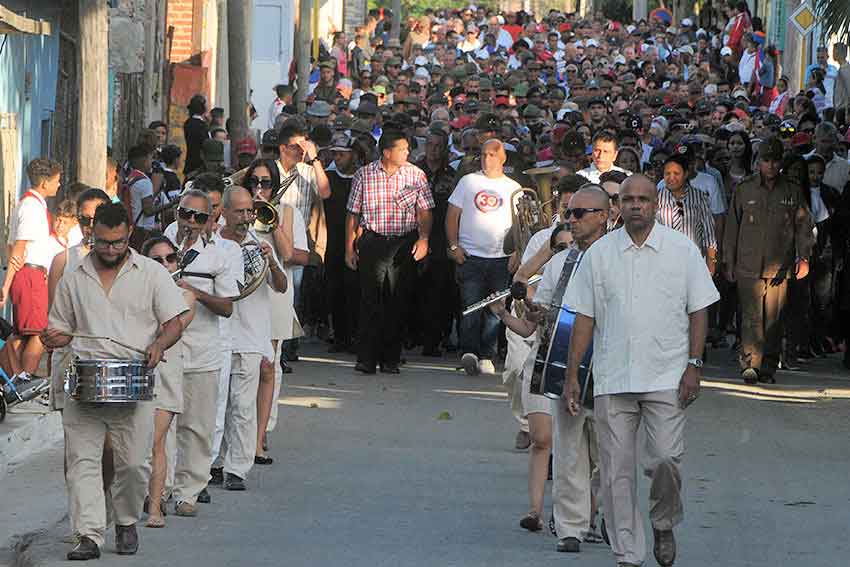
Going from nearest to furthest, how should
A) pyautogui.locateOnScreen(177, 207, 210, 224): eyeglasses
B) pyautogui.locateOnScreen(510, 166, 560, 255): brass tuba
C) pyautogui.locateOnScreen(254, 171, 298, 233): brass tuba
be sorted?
pyautogui.locateOnScreen(177, 207, 210, 224): eyeglasses
pyautogui.locateOnScreen(254, 171, 298, 233): brass tuba
pyautogui.locateOnScreen(510, 166, 560, 255): brass tuba

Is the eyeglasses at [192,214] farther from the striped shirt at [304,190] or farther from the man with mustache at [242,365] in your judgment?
the striped shirt at [304,190]

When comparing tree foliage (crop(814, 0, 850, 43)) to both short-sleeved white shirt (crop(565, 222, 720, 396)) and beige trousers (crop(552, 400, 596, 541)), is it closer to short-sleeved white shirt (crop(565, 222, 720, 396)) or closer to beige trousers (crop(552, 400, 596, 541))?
beige trousers (crop(552, 400, 596, 541))

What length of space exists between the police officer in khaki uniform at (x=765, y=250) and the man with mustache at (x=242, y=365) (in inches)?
280

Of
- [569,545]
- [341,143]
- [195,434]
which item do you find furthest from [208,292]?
[341,143]

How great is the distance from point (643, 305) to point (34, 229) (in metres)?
6.89

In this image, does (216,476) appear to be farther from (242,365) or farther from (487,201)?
(487,201)

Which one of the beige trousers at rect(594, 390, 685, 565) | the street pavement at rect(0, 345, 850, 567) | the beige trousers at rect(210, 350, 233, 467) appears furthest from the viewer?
the beige trousers at rect(210, 350, 233, 467)

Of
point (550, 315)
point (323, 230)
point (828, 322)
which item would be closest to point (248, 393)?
point (550, 315)

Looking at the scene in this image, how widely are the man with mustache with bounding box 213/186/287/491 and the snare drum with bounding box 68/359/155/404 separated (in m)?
2.26

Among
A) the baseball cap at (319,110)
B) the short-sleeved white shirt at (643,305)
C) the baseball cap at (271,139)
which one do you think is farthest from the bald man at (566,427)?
the baseball cap at (319,110)

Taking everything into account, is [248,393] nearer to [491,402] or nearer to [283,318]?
[283,318]

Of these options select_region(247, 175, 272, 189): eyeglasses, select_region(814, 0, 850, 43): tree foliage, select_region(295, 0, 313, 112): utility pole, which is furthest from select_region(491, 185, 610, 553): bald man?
select_region(295, 0, 313, 112): utility pole

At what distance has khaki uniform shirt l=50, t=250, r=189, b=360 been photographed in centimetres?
947

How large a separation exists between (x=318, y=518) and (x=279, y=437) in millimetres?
3247
